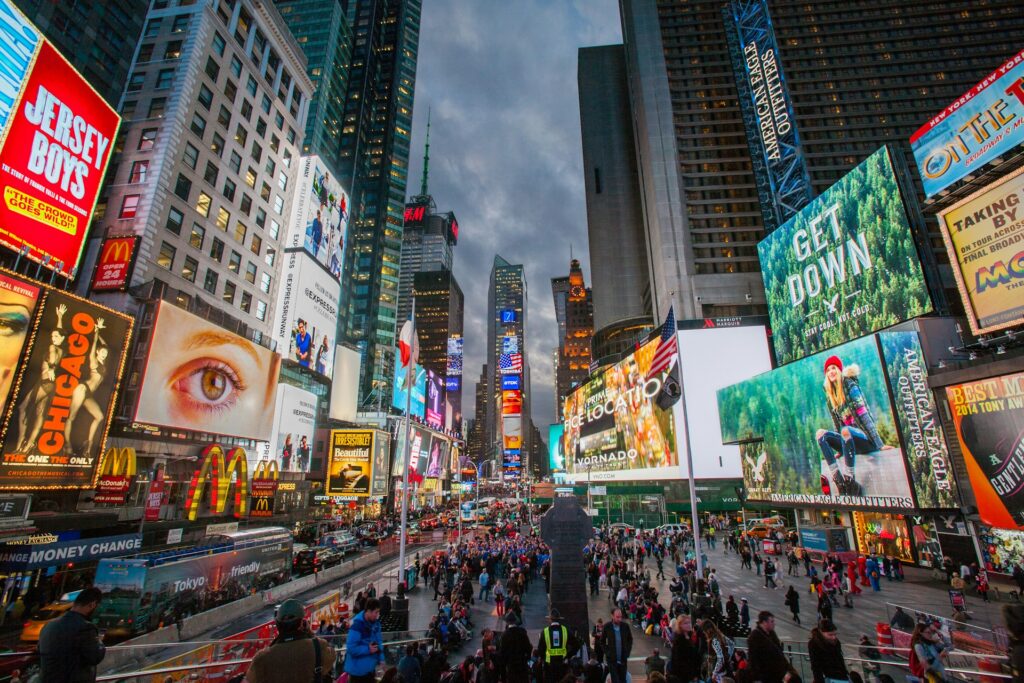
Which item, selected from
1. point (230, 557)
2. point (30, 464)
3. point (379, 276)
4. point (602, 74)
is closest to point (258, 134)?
point (30, 464)

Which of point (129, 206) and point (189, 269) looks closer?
point (129, 206)

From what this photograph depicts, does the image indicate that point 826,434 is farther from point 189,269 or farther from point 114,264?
point 114,264

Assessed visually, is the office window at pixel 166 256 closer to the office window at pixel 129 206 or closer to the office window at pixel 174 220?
the office window at pixel 174 220

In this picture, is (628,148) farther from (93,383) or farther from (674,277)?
(93,383)

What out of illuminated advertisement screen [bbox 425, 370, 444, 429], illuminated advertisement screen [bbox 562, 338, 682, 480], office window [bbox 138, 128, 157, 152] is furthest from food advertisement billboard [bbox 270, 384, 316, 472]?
illuminated advertisement screen [bbox 562, 338, 682, 480]

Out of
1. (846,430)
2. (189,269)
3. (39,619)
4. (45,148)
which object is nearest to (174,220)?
(189,269)
